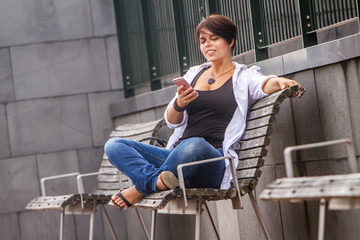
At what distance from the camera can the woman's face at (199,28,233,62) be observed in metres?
5.60

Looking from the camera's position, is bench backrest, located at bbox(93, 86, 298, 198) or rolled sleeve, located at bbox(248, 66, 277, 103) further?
rolled sleeve, located at bbox(248, 66, 277, 103)

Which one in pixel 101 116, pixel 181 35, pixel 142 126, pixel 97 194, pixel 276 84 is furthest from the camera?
pixel 101 116

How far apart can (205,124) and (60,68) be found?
11.7 feet

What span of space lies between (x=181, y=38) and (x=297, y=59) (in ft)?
7.67

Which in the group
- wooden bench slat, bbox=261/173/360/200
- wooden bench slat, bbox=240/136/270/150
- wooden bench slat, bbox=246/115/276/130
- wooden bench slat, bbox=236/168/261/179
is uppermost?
wooden bench slat, bbox=246/115/276/130

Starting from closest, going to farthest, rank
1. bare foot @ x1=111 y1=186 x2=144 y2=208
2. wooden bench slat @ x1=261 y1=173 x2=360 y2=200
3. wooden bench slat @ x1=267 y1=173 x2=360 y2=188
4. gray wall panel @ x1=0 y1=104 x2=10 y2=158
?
wooden bench slat @ x1=261 y1=173 x2=360 y2=200 < wooden bench slat @ x1=267 y1=173 x2=360 y2=188 < bare foot @ x1=111 y1=186 x2=144 y2=208 < gray wall panel @ x1=0 y1=104 x2=10 y2=158

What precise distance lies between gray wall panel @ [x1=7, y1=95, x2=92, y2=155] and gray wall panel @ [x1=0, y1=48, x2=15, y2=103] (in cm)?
11

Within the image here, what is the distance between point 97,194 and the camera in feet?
22.3

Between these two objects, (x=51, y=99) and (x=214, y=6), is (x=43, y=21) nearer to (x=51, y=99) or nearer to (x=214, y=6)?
(x=51, y=99)

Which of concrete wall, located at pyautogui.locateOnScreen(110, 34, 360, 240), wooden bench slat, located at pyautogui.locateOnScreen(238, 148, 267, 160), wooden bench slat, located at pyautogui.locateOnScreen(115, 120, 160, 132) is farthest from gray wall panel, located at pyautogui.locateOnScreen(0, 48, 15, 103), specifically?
wooden bench slat, located at pyautogui.locateOnScreen(238, 148, 267, 160)

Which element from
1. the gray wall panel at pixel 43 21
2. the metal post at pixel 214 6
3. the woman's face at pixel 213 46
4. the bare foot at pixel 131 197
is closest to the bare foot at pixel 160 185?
the bare foot at pixel 131 197

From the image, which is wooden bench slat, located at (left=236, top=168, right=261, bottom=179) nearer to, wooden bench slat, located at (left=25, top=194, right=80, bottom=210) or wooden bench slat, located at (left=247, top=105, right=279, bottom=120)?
wooden bench slat, located at (left=247, top=105, right=279, bottom=120)

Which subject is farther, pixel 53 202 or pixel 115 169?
pixel 115 169

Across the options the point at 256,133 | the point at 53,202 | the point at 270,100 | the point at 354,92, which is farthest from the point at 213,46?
the point at 53,202
